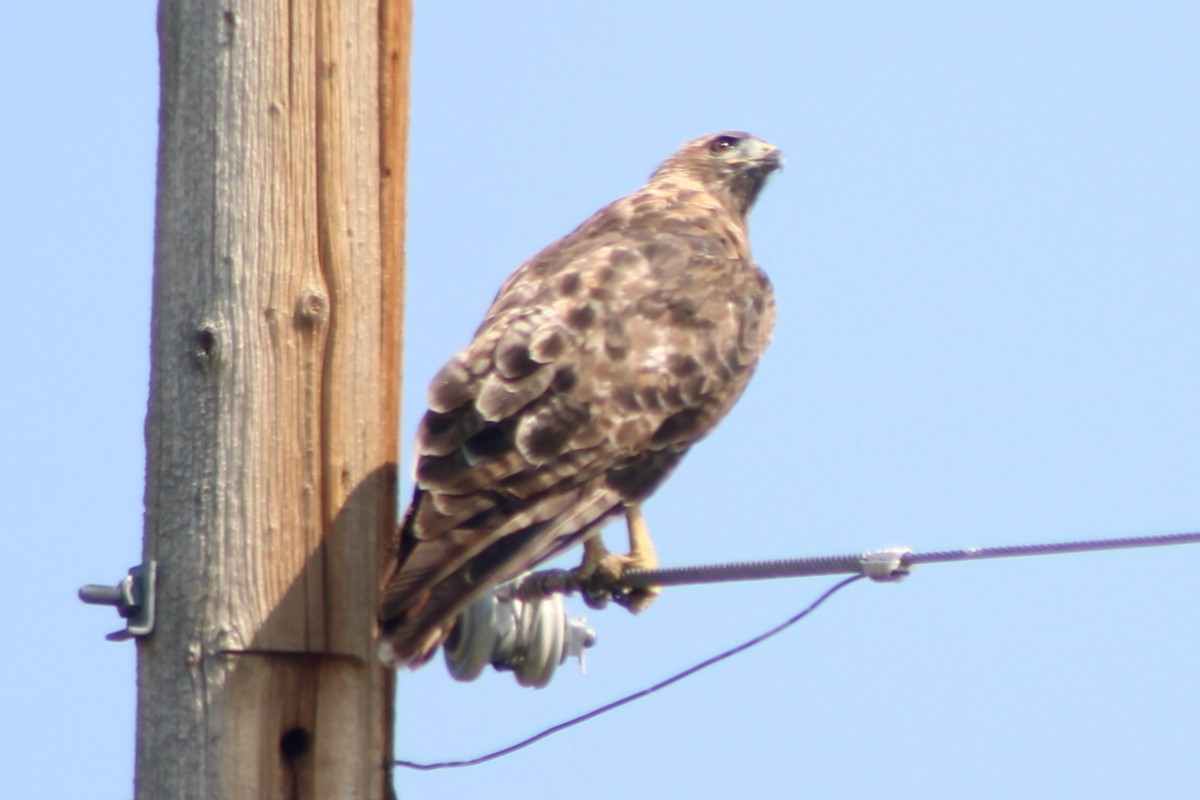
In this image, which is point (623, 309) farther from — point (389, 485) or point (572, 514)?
point (389, 485)

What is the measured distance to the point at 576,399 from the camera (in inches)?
209

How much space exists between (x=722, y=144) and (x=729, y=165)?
0.44 ft

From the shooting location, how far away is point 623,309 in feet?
18.8

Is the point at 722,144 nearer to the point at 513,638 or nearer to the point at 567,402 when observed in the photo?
the point at 567,402

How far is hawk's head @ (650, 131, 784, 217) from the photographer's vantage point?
26.0ft

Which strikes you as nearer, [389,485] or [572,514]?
[389,485]

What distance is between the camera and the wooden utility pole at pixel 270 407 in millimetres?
3973

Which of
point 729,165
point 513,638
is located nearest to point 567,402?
point 513,638

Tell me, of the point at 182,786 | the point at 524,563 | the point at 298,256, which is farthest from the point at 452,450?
the point at 182,786

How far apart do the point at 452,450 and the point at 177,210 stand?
35.3 inches

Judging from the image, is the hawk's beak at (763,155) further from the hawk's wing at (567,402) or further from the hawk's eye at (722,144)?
the hawk's wing at (567,402)

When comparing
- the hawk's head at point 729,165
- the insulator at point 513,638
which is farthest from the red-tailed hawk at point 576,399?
the hawk's head at point 729,165

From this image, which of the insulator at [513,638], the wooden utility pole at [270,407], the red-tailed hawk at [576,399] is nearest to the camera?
the wooden utility pole at [270,407]

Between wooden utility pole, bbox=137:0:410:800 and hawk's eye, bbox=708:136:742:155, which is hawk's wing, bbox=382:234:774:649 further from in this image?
hawk's eye, bbox=708:136:742:155
